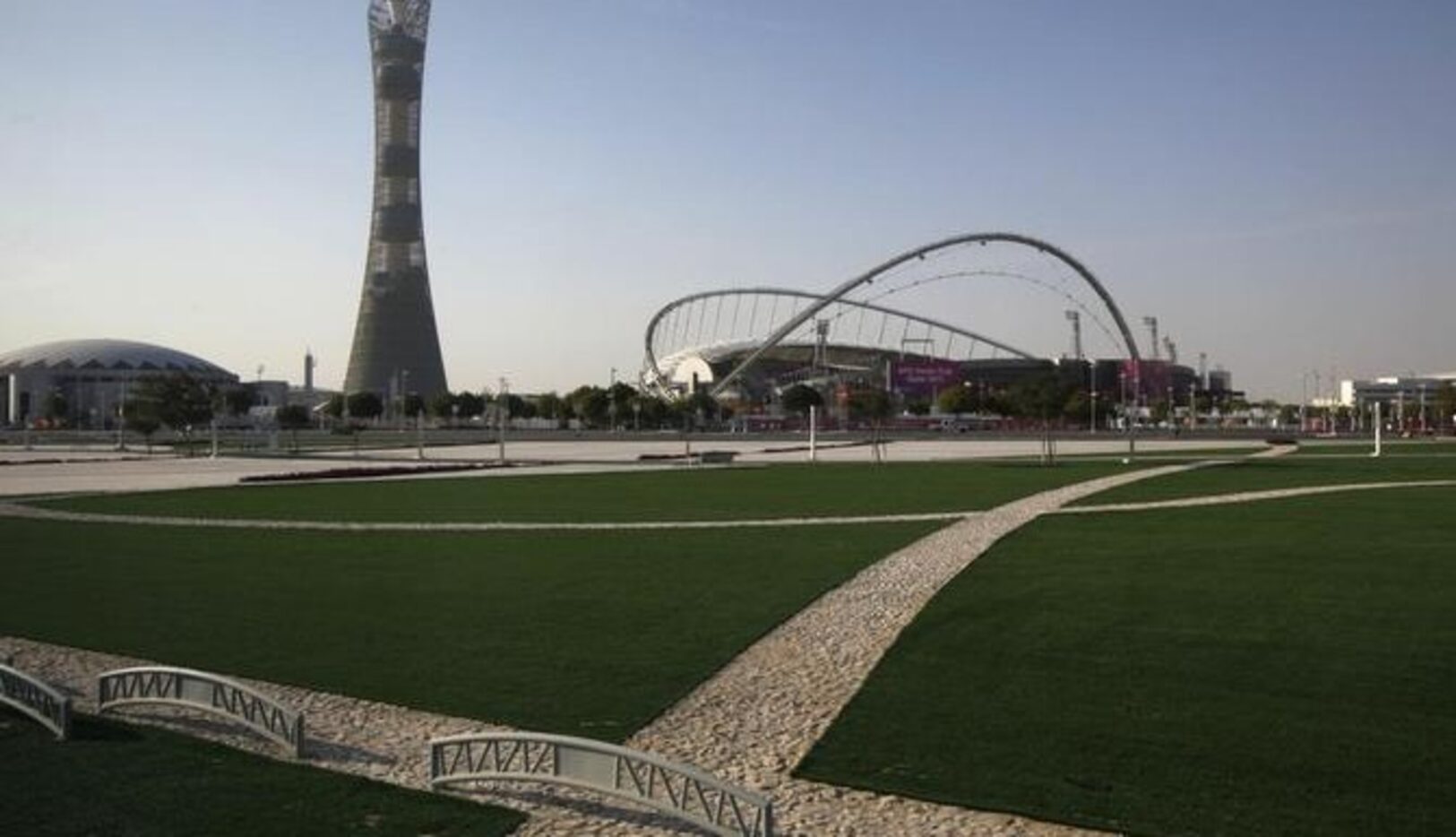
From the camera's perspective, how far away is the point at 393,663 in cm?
1181

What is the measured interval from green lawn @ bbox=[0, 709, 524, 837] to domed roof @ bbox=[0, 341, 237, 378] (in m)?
164

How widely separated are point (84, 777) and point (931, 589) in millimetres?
9762

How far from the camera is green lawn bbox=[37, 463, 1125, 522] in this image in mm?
26703

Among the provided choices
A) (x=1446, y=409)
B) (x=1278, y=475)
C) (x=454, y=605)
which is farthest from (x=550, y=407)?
(x=454, y=605)

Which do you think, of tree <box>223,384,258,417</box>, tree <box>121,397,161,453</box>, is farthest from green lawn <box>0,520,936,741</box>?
tree <box>223,384,258,417</box>

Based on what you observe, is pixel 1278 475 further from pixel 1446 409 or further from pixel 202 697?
pixel 1446 409

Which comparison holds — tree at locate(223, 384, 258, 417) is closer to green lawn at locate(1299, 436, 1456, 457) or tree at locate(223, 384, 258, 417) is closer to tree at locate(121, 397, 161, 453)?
tree at locate(121, 397, 161, 453)

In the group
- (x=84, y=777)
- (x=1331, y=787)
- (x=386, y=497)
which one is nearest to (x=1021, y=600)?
(x=1331, y=787)

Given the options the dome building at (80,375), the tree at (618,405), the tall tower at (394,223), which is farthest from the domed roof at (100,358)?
the tree at (618,405)

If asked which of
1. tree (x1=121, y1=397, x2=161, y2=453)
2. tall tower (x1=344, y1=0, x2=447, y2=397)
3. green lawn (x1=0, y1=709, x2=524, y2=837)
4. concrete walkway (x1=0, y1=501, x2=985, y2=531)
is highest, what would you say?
tall tower (x1=344, y1=0, x2=447, y2=397)

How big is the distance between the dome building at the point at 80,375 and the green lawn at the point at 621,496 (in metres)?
129

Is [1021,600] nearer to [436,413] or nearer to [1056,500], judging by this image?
[1056,500]

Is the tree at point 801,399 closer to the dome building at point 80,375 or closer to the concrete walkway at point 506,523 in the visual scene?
the dome building at point 80,375

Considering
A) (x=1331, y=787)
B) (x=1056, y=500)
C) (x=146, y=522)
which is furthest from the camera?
(x=1056, y=500)
